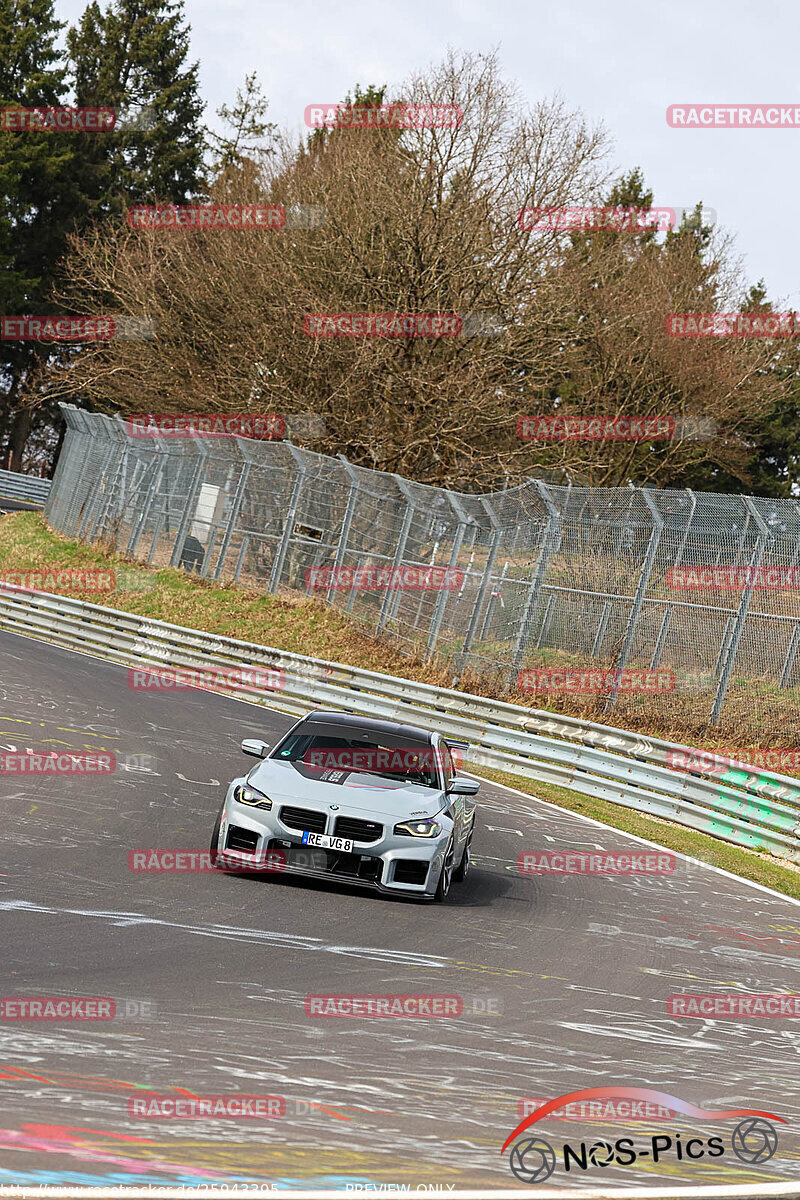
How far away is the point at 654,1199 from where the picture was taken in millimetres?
4516

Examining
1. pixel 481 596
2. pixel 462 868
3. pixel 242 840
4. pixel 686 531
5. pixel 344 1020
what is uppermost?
pixel 686 531

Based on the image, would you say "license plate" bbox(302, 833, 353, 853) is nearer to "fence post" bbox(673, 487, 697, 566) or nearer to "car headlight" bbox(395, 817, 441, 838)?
"car headlight" bbox(395, 817, 441, 838)

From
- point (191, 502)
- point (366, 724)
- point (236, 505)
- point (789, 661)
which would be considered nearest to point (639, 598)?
point (789, 661)

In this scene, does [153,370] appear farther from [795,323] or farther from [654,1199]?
[654,1199]

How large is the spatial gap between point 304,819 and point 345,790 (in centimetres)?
40

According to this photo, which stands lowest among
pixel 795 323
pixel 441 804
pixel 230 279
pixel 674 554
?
pixel 441 804

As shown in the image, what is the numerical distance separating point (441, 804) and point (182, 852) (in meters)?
1.96

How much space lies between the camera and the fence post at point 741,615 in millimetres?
18828

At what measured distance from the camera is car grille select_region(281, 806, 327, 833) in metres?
9.72

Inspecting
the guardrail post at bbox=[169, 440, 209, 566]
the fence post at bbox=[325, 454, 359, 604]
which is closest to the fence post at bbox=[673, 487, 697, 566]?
the fence post at bbox=[325, 454, 359, 604]

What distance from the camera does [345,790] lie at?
9.98 metres

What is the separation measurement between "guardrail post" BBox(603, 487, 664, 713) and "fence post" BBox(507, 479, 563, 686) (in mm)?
1674

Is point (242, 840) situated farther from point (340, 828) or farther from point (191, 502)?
point (191, 502)

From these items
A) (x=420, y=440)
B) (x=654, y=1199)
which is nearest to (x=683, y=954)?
(x=654, y=1199)
